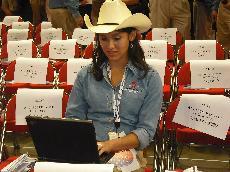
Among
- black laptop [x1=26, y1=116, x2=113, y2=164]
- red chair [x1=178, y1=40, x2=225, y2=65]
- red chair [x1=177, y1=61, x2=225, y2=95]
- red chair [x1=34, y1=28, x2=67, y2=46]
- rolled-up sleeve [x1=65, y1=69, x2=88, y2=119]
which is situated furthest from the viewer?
red chair [x1=34, y1=28, x2=67, y2=46]

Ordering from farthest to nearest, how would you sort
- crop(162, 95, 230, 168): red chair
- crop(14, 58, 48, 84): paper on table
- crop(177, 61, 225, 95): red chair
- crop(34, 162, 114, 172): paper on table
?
crop(14, 58, 48, 84): paper on table < crop(177, 61, 225, 95): red chair < crop(162, 95, 230, 168): red chair < crop(34, 162, 114, 172): paper on table

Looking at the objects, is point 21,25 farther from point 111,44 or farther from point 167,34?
point 111,44

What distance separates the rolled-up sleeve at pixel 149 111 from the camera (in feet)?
9.86

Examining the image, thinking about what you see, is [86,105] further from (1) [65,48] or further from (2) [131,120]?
(1) [65,48]

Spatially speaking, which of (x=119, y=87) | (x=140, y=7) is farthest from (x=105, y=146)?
(x=140, y=7)

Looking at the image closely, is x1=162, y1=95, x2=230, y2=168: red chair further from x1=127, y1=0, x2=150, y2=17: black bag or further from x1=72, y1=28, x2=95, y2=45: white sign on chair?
x1=127, y1=0, x2=150, y2=17: black bag

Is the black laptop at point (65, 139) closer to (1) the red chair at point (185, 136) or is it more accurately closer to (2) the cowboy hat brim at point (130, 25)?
(2) the cowboy hat brim at point (130, 25)

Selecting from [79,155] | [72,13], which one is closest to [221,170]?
[79,155]

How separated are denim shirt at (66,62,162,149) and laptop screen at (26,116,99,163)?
46 cm

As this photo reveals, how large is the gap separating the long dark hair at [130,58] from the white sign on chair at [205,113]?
602 mm

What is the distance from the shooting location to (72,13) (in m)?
8.59

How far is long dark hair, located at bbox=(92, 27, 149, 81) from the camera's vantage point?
307 cm

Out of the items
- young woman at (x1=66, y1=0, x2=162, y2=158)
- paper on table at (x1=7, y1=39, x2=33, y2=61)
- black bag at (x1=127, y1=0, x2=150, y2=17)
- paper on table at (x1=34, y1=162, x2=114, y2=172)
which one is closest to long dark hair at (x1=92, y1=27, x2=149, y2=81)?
young woman at (x1=66, y1=0, x2=162, y2=158)

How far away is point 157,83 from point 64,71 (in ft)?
6.78
